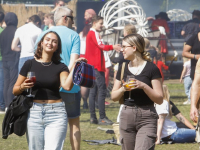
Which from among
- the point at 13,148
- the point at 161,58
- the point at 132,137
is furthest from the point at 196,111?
the point at 161,58

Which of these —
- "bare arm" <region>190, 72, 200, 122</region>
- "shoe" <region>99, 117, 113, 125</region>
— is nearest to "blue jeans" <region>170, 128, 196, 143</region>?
"shoe" <region>99, 117, 113, 125</region>

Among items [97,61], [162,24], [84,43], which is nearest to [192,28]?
[162,24]

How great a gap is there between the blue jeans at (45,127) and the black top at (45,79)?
10 cm

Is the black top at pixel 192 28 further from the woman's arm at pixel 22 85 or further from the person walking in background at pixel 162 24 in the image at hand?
the woman's arm at pixel 22 85

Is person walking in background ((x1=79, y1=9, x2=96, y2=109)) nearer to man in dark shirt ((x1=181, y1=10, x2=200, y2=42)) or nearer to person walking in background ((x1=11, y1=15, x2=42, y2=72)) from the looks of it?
person walking in background ((x1=11, y1=15, x2=42, y2=72))

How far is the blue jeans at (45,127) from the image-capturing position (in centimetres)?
440

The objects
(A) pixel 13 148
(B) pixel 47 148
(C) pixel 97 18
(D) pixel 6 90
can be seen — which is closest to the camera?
(B) pixel 47 148

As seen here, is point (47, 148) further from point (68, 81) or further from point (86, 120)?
point (86, 120)

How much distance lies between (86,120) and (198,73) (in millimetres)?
5047

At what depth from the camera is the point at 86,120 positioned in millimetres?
9414

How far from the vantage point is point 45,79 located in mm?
4512

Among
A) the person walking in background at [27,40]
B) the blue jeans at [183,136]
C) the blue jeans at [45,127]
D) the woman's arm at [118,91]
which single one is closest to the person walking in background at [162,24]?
the person walking in background at [27,40]

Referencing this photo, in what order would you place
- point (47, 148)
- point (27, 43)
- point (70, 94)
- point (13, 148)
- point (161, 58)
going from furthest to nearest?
point (161, 58), point (27, 43), point (13, 148), point (70, 94), point (47, 148)

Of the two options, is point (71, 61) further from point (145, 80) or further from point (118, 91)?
point (145, 80)
